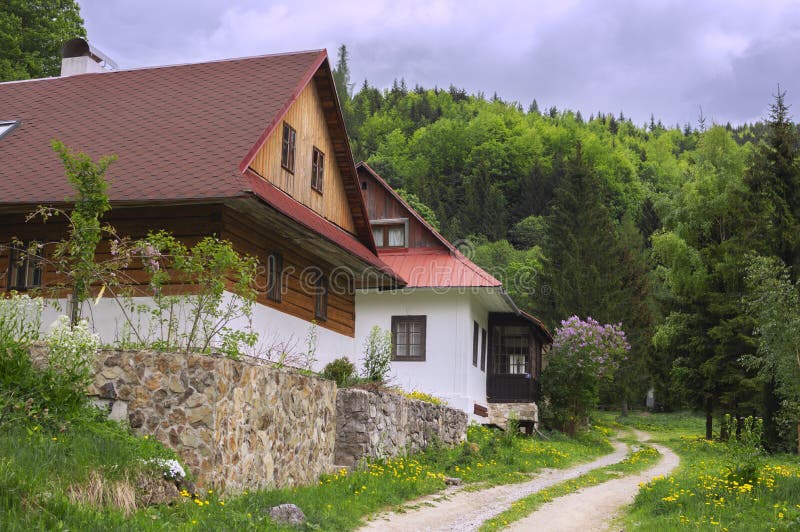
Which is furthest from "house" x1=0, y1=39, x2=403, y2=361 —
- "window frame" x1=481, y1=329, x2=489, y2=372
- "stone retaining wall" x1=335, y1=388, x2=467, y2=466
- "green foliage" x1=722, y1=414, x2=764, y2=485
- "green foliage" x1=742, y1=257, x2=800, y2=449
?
"green foliage" x1=742, y1=257, x2=800, y2=449

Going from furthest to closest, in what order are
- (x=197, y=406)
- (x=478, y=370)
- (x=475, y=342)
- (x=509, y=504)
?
(x=478, y=370) < (x=475, y=342) < (x=509, y=504) < (x=197, y=406)

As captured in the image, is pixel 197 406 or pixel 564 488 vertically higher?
pixel 197 406

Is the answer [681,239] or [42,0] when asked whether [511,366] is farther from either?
[42,0]

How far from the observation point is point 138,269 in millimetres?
14617

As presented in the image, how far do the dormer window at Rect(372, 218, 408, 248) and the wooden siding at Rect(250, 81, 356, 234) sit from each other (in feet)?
20.8

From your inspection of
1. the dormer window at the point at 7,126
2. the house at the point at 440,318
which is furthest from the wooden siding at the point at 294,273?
the dormer window at the point at 7,126

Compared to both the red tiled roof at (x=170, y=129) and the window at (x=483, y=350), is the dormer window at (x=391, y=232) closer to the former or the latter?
the window at (x=483, y=350)

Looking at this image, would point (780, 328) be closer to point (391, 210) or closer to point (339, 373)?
point (339, 373)

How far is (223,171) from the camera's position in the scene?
14.1 metres

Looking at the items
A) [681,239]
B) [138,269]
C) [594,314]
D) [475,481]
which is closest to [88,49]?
[138,269]

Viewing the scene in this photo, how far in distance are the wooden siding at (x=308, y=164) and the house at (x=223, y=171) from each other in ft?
0.13

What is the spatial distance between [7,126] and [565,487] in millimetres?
13740

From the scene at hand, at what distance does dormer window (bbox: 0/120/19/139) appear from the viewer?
17.0 m

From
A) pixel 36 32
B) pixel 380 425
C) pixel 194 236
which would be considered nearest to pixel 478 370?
pixel 380 425
